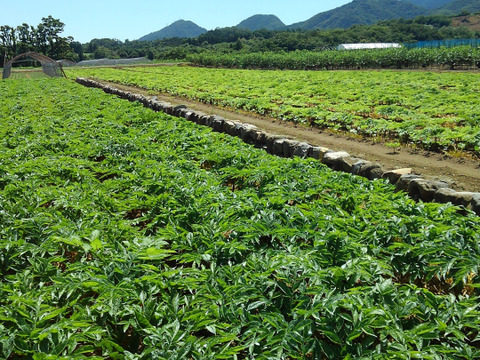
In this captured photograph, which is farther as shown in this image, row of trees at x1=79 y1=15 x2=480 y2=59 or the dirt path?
row of trees at x1=79 y1=15 x2=480 y2=59

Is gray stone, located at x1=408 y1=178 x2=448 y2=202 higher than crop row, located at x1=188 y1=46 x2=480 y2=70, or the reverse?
crop row, located at x1=188 y1=46 x2=480 y2=70

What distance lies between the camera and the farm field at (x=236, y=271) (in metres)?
2.48

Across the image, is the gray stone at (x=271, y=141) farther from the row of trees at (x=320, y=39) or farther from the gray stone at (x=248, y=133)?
the row of trees at (x=320, y=39)

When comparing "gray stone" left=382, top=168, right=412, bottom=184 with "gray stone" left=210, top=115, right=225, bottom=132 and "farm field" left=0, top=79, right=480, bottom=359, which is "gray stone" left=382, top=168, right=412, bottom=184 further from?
"gray stone" left=210, top=115, right=225, bottom=132

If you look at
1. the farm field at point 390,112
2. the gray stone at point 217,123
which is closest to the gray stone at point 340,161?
the farm field at point 390,112

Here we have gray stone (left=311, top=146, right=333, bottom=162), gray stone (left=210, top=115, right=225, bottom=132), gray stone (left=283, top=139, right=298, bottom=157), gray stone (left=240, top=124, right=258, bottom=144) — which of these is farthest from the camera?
gray stone (left=210, top=115, right=225, bottom=132)

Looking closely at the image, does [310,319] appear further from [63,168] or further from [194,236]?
[63,168]

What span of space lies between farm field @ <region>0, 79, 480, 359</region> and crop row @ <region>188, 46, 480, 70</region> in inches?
1556

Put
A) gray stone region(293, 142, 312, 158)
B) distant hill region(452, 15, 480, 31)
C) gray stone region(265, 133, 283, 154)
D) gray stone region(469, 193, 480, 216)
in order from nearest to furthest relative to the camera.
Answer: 1. gray stone region(469, 193, 480, 216)
2. gray stone region(293, 142, 312, 158)
3. gray stone region(265, 133, 283, 154)
4. distant hill region(452, 15, 480, 31)

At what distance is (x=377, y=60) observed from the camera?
44.1m

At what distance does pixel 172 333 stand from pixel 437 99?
1454 centimetres

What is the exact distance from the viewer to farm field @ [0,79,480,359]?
Result: 2.48 metres

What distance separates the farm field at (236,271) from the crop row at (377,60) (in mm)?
39512

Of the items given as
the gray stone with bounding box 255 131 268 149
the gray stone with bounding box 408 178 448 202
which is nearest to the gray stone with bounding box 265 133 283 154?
the gray stone with bounding box 255 131 268 149
